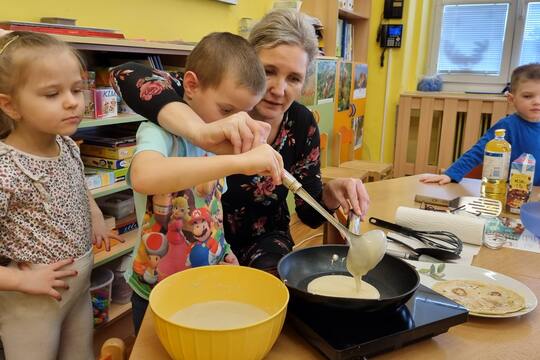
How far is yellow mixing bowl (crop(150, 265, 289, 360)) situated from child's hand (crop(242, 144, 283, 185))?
0.17m

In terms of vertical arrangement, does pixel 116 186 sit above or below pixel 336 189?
below

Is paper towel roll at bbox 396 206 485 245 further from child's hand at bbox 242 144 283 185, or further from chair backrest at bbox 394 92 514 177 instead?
chair backrest at bbox 394 92 514 177

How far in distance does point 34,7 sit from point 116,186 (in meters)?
0.71

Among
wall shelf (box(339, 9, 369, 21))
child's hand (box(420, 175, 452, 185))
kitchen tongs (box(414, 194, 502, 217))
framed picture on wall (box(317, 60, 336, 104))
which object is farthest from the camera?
wall shelf (box(339, 9, 369, 21))

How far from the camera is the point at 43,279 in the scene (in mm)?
1119

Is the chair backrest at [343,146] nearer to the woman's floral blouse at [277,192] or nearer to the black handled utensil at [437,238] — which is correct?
the woman's floral blouse at [277,192]

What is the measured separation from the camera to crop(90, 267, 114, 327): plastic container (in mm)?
1826

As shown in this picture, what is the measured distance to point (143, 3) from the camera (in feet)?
7.03

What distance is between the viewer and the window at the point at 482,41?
3795mm

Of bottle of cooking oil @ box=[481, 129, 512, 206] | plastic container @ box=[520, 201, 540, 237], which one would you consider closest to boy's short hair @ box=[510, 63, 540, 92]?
bottle of cooking oil @ box=[481, 129, 512, 206]

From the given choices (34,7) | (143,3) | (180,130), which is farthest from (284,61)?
(143,3)

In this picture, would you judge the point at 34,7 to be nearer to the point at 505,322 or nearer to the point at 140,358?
the point at 140,358

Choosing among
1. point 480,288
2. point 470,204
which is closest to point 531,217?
point 470,204

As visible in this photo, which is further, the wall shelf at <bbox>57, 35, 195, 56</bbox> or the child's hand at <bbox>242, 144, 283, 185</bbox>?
the wall shelf at <bbox>57, 35, 195, 56</bbox>
